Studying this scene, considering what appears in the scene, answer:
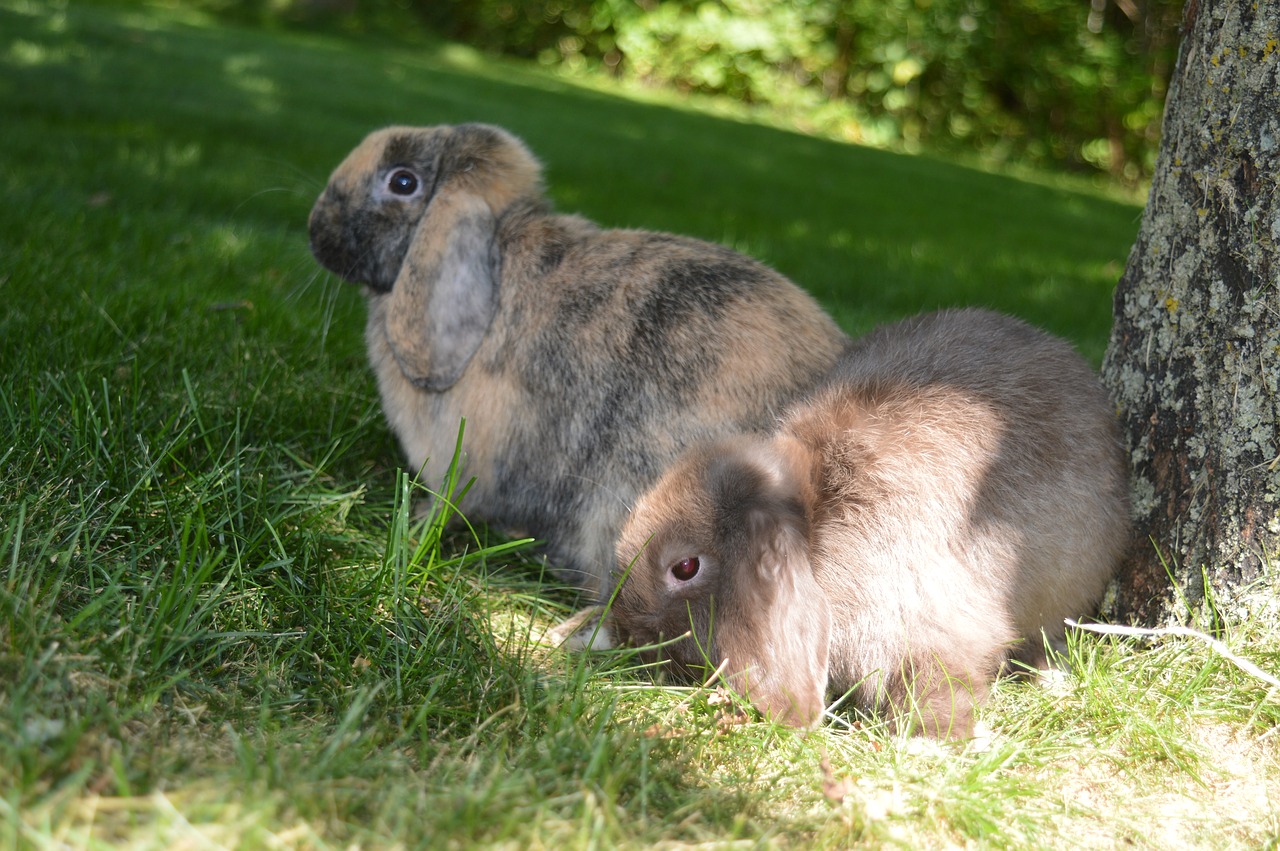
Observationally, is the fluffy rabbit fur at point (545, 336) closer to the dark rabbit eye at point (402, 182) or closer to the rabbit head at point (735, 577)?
the dark rabbit eye at point (402, 182)

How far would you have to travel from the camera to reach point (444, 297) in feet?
10.2

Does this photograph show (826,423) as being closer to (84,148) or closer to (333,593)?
(333,593)

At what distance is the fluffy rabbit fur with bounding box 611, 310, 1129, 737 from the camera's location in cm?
231

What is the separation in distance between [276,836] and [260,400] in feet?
6.10

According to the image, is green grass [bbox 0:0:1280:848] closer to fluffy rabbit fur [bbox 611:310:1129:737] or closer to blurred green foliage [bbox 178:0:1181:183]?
fluffy rabbit fur [bbox 611:310:1129:737]

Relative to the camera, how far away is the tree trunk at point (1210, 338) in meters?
2.44

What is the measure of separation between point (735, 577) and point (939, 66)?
14.7m

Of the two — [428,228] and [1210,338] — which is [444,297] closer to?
[428,228]

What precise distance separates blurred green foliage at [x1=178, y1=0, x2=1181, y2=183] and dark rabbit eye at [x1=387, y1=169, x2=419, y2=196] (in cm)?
1284

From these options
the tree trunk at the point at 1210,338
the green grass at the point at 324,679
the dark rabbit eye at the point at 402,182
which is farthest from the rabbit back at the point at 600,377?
the tree trunk at the point at 1210,338

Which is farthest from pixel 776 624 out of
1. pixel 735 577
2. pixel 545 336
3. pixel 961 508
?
pixel 545 336

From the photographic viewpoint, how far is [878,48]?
601 inches

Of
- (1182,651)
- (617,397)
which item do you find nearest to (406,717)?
(617,397)

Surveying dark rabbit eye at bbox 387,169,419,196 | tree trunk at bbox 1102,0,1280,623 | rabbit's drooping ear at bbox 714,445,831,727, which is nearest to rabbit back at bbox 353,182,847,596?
dark rabbit eye at bbox 387,169,419,196
